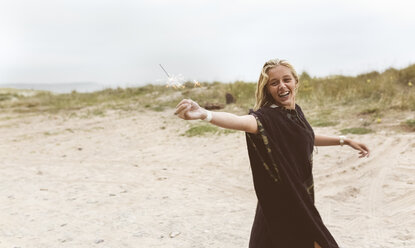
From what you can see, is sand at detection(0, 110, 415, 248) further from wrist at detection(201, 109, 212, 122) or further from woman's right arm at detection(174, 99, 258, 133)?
wrist at detection(201, 109, 212, 122)

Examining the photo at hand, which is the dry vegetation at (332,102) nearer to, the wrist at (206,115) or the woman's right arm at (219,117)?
the woman's right arm at (219,117)

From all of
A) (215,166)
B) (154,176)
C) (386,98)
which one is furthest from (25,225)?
(386,98)

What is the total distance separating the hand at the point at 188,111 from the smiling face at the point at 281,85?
61 cm

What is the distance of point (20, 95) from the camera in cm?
2025

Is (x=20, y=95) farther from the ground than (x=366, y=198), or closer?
farther from the ground

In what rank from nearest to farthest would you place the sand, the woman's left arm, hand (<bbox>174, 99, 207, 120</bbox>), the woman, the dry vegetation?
hand (<bbox>174, 99, 207, 120</bbox>) < the woman < the woman's left arm < the sand < the dry vegetation

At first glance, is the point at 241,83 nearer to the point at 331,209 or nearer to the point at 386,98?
the point at 386,98

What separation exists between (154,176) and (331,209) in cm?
286

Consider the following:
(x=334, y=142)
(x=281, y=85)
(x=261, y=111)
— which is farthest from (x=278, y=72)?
(x=334, y=142)

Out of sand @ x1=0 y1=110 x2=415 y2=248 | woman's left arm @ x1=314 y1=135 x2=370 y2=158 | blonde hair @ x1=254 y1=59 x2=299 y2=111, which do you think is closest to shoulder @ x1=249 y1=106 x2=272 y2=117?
blonde hair @ x1=254 y1=59 x2=299 y2=111

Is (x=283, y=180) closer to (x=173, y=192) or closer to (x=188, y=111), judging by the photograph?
(x=188, y=111)

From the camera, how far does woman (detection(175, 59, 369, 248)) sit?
2.09m

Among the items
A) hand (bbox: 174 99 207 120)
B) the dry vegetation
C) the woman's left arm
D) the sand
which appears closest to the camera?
hand (bbox: 174 99 207 120)

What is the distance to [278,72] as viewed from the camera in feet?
7.34
